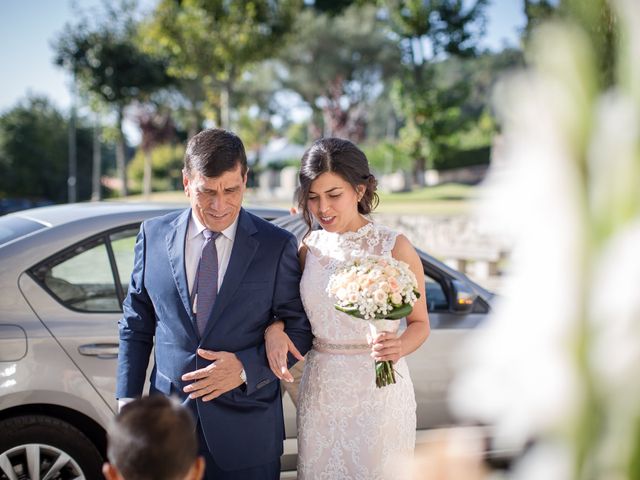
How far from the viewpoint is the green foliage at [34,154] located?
4569 centimetres

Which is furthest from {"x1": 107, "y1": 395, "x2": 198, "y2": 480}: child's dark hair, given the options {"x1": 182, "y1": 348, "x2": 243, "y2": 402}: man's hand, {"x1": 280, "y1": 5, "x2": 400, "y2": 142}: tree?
{"x1": 280, "y1": 5, "x2": 400, "y2": 142}: tree

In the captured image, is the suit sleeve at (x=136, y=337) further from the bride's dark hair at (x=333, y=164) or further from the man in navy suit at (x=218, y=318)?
the bride's dark hair at (x=333, y=164)

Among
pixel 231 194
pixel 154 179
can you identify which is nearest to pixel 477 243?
pixel 231 194

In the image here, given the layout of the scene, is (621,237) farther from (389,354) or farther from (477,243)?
(477,243)

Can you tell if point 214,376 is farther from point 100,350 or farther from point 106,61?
point 106,61

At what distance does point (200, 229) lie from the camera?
2.71m

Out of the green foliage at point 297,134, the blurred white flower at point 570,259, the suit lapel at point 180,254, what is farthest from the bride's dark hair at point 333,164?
the green foliage at point 297,134

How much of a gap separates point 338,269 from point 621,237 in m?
2.38

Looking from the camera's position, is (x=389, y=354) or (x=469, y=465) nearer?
(x=469, y=465)

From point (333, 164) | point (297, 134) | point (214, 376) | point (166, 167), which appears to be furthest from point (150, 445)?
point (297, 134)

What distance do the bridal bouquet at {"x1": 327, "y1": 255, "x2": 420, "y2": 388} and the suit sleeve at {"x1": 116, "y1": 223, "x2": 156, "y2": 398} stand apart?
2.38 feet

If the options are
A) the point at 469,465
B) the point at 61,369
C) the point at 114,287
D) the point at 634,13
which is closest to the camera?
the point at 634,13

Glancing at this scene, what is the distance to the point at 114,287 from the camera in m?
4.08

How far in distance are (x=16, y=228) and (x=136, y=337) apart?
64.1 inches
